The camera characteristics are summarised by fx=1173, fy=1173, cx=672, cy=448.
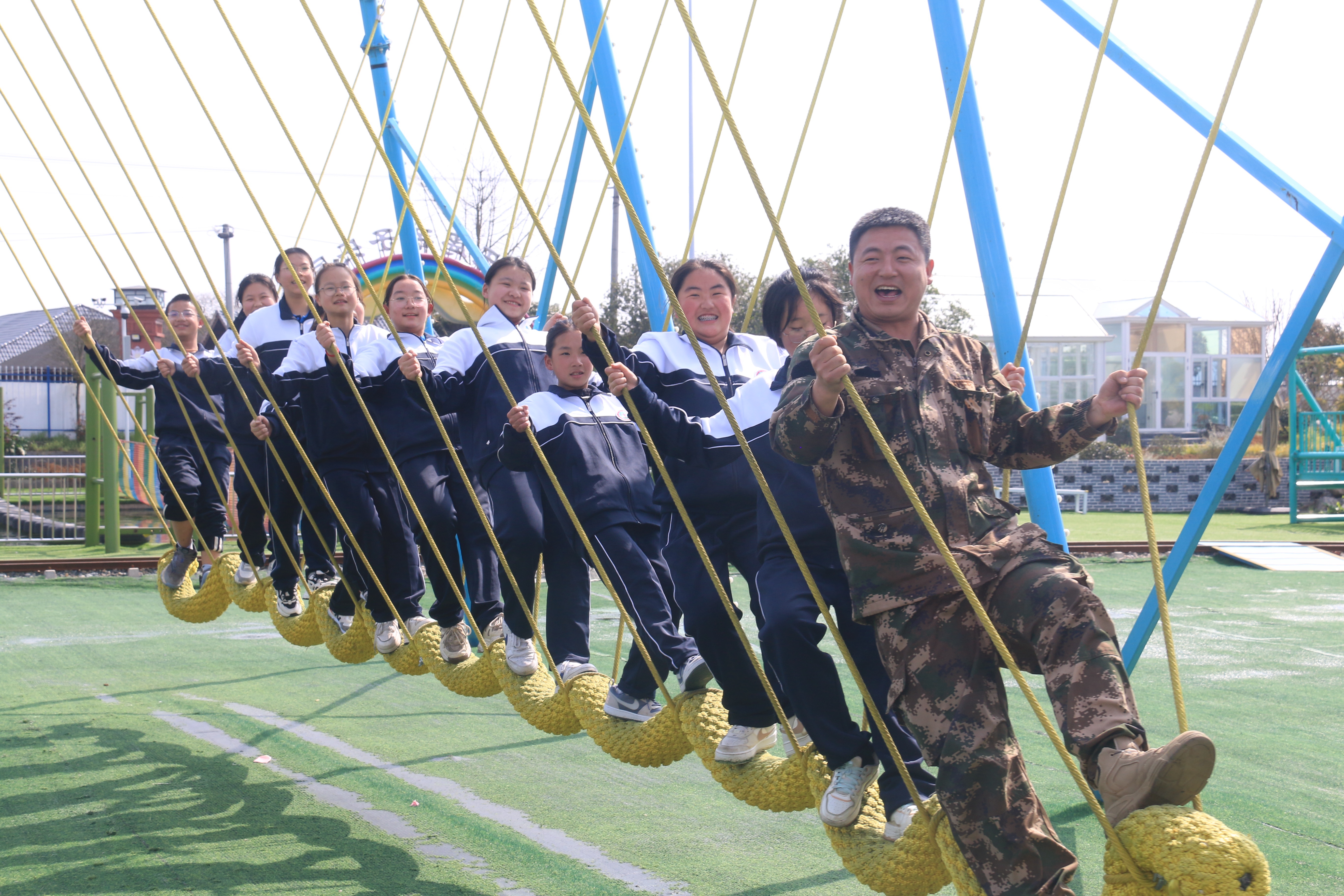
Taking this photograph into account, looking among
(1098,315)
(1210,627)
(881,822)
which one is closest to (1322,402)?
(1098,315)

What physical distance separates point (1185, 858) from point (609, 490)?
213cm

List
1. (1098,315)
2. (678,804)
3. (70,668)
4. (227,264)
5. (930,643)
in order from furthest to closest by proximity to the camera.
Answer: (227,264), (1098,315), (70,668), (678,804), (930,643)

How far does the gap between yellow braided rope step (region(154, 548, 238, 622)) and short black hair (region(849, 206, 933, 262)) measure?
3.96 meters

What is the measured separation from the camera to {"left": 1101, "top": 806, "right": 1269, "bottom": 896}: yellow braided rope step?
61.0 inches

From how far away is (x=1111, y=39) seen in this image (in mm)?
3688

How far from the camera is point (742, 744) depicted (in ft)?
9.02

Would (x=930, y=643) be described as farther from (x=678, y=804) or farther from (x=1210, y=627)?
(x=1210, y=627)

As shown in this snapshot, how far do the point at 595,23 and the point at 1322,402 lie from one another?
68.7 ft

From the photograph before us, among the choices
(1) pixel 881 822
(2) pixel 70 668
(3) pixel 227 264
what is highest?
(3) pixel 227 264

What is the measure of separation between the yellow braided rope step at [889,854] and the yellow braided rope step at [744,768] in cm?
19

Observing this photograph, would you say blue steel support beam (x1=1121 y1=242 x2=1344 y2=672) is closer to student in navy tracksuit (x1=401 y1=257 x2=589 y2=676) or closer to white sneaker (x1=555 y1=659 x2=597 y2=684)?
white sneaker (x1=555 y1=659 x2=597 y2=684)

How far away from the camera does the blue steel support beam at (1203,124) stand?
3291mm

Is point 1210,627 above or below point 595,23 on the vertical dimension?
below

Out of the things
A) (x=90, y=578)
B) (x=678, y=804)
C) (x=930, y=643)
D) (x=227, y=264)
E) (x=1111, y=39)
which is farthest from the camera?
(x=227, y=264)
